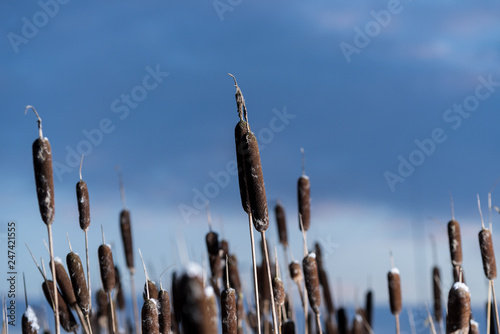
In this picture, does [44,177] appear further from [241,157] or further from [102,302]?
[102,302]

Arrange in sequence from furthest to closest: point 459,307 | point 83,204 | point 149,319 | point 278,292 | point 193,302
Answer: point 278,292, point 83,204, point 459,307, point 149,319, point 193,302

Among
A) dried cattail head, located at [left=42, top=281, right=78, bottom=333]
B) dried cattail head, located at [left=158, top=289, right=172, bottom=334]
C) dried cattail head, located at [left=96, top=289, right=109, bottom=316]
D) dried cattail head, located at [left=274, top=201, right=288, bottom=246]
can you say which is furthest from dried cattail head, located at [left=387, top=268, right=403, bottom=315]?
dried cattail head, located at [left=96, top=289, right=109, bottom=316]

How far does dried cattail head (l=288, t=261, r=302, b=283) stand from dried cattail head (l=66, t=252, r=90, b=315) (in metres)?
1.61

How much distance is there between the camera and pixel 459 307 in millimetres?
3143

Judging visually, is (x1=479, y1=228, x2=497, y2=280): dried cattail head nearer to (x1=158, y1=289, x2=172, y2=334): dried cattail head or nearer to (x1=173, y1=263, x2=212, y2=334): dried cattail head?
(x1=158, y1=289, x2=172, y2=334): dried cattail head

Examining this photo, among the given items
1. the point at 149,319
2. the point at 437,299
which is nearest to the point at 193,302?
the point at 149,319

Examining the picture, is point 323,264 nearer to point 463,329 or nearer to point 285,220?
point 285,220

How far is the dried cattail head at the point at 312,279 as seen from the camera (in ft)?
12.3

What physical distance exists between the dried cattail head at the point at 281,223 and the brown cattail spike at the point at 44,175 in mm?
2972

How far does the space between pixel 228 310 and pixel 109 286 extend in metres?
1.08

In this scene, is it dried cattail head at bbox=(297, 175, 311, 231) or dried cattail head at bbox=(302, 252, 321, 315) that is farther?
dried cattail head at bbox=(297, 175, 311, 231)

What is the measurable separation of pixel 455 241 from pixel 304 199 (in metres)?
1.11

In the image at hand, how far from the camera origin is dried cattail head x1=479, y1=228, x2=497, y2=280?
3857mm

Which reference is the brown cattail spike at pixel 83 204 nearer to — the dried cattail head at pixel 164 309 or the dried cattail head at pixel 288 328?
the dried cattail head at pixel 164 309
